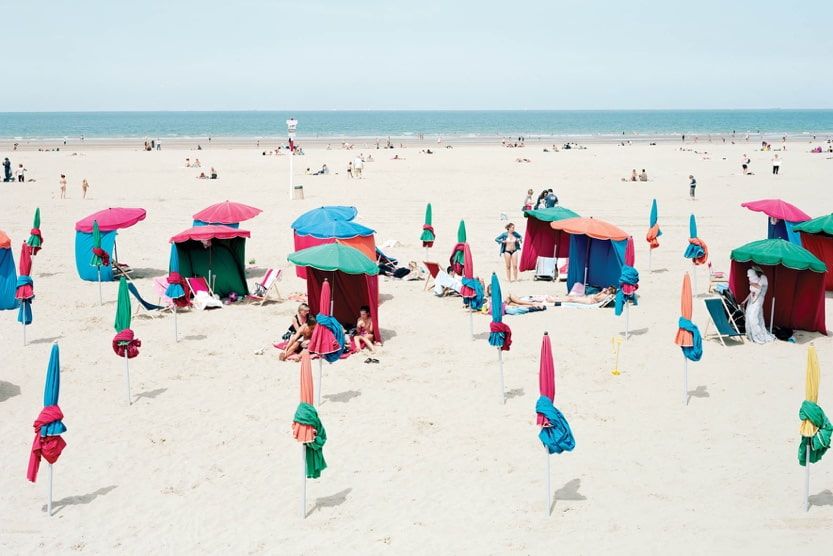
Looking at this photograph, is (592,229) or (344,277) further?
(592,229)

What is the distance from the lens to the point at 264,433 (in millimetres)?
9680

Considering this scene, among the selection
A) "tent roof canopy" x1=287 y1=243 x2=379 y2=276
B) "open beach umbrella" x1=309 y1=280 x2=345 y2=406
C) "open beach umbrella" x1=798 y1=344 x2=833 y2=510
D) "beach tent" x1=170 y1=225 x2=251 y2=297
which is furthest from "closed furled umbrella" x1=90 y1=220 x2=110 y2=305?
"open beach umbrella" x1=798 y1=344 x2=833 y2=510

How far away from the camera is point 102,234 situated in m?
17.0

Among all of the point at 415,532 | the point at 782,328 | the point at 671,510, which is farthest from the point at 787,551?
the point at 782,328

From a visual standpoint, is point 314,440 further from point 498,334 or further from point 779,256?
point 779,256

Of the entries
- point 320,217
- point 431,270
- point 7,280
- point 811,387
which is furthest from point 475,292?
point 7,280

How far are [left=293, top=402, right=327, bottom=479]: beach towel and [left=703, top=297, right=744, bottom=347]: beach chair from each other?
7.50 m

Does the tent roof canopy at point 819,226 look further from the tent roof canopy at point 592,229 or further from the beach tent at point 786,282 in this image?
the tent roof canopy at point 592,229

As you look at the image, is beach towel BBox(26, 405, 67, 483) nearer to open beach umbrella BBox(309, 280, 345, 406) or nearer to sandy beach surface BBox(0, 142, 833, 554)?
sandy beach surface BBox(0, 142, 833, 554)

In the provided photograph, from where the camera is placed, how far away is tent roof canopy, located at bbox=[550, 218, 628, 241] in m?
14.9

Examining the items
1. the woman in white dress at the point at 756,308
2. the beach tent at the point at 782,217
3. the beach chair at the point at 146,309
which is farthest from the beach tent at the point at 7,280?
the beach tent at the point at 782,217

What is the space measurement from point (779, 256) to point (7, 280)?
1298 cm

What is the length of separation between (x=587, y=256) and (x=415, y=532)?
959cm

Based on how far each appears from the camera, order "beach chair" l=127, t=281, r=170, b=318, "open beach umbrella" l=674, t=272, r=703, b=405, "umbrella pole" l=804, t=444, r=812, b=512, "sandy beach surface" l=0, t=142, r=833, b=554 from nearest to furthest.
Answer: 1. "sandy beach surface" l=0, t=142, r=833, b=554
2. "umbrella pole" l=804, t=444, r=812, b=512
3. "open beach umbrella" l=674, t=272, r=703, b=405
4. "beach chair" l=127, t=281, r=170, b=318
